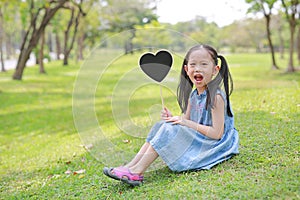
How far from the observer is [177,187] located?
2.65 m

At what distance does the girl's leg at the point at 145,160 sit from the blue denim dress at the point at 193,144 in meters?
0.04

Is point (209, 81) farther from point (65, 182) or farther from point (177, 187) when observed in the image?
point (65, 182)

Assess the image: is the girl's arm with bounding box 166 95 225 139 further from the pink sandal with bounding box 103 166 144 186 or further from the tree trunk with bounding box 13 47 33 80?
the tree trunk with bounding box 13 47 33 80

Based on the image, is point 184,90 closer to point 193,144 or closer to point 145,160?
point 193,144

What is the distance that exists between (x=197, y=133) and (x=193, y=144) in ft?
0.29

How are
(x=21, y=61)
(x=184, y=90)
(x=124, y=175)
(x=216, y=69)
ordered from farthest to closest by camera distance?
(x=21, y=61) < (x=184, y=90) < (x=216, y=69) < (x=124, y=175)

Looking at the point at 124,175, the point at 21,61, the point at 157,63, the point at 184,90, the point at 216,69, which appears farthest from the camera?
the point at 21,61

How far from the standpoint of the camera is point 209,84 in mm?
2912

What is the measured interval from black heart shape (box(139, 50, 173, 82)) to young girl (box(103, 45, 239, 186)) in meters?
0.14

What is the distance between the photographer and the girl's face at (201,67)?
283cm

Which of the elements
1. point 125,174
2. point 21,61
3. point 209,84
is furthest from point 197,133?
point 21,61

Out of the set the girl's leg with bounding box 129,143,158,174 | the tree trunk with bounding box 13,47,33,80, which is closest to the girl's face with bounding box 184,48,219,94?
the girl's leg with bounding box 129,143,158,174

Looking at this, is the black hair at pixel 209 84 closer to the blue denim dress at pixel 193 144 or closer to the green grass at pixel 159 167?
the blue denim dress at pixel 193 144

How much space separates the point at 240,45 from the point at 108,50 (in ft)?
157
